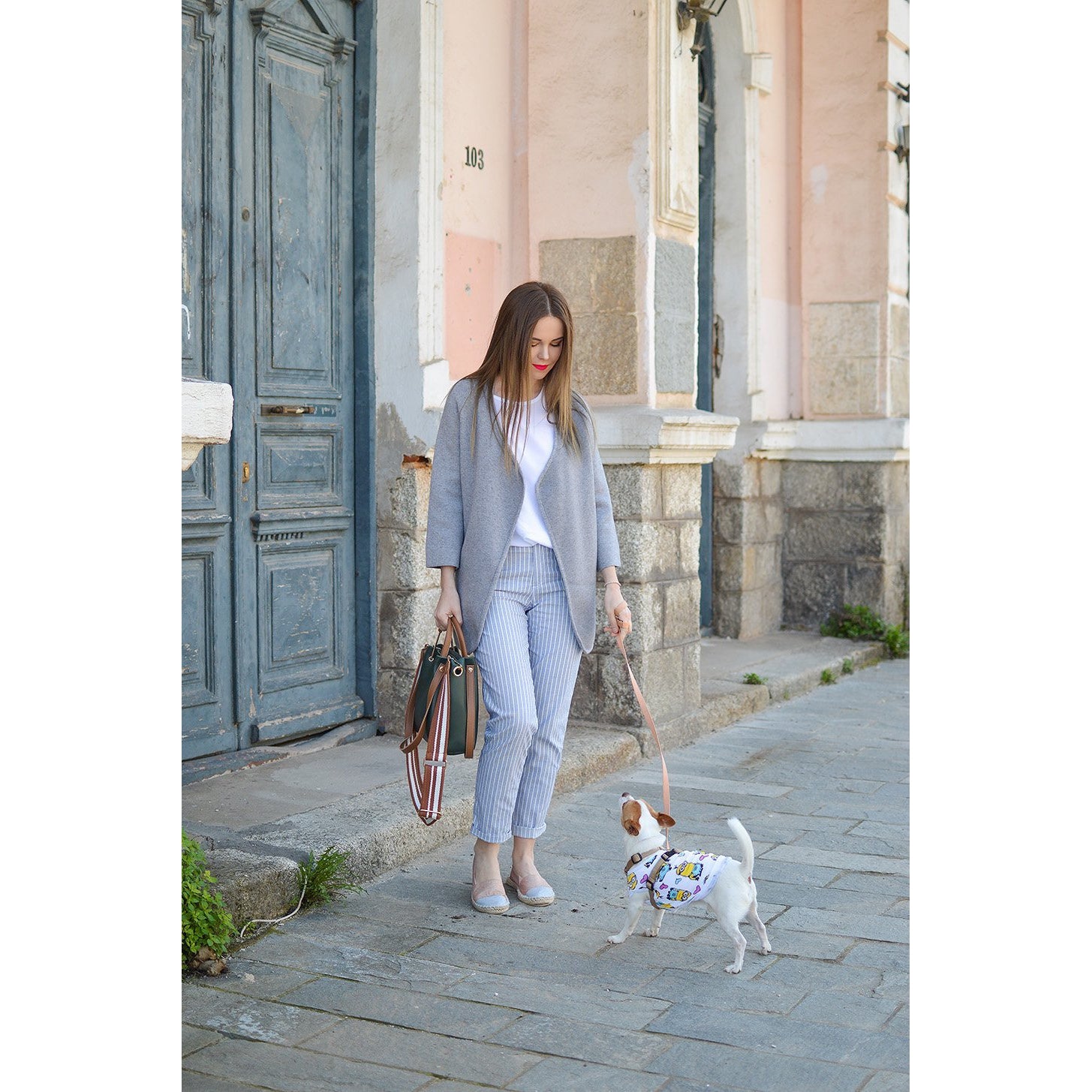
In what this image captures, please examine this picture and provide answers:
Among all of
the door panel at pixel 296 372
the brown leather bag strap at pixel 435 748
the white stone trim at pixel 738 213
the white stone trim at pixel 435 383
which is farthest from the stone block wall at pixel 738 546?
the brown leather bag strap at pixel 435 748

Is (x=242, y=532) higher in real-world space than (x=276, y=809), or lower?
higher

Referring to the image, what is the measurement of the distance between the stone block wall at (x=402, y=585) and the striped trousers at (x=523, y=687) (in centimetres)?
166

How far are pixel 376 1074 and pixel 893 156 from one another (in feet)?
25.8

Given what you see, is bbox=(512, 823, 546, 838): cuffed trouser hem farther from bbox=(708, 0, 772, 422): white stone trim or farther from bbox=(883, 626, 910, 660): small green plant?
bbox=(883, 626, 910, 660): small green plant

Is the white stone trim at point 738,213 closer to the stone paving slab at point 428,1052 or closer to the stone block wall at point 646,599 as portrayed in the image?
the stone block wall at point 646,599

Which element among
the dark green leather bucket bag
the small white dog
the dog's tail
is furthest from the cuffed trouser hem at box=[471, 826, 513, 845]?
the dog's tail

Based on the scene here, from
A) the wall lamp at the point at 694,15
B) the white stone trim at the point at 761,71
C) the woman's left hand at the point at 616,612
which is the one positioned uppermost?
the white stone trim at the point at 761,71

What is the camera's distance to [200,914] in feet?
11.3

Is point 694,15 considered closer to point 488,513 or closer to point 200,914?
point 488,513

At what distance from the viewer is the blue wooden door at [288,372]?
5.05 metres
